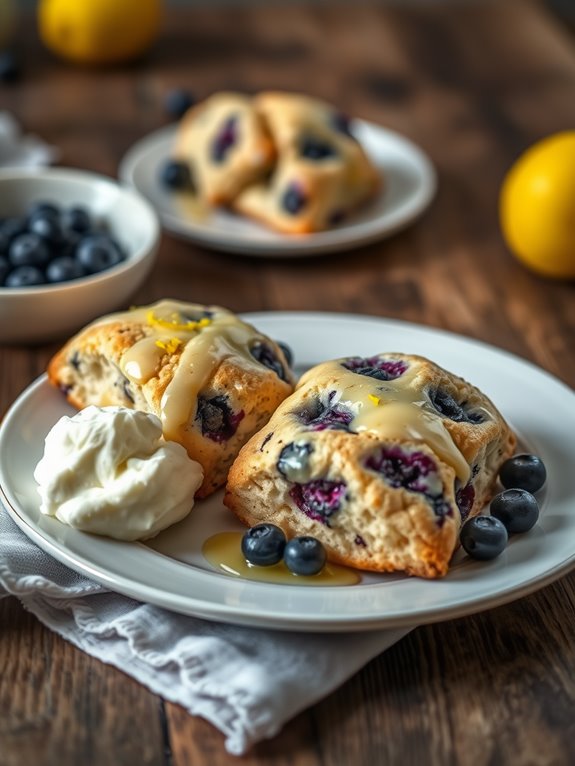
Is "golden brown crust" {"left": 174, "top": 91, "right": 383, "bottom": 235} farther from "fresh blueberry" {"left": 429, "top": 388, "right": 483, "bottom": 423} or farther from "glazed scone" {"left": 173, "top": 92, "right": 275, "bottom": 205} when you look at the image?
"fresh blueberry" {"left": 429, "top": 388, "right": 483, "bottom": 423}

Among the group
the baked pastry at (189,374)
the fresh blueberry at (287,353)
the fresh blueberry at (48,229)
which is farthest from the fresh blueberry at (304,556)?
the fresh blueberry at (48,229)

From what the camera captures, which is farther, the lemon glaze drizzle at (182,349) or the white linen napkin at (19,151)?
the white linen napkin at (19,151)

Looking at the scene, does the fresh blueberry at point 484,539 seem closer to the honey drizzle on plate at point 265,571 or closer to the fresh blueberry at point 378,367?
the honey drizzle on plate at point 265,571

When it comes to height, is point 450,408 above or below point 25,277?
above

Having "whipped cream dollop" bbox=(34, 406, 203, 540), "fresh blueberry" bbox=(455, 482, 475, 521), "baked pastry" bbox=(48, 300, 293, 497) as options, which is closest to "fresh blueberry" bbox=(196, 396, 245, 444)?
"baked pastry" bbox=(48, 300, 293, 497)

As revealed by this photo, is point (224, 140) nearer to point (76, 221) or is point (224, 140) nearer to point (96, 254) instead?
point (76, 221)

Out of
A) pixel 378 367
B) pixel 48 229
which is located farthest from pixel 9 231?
pixel 378 367
